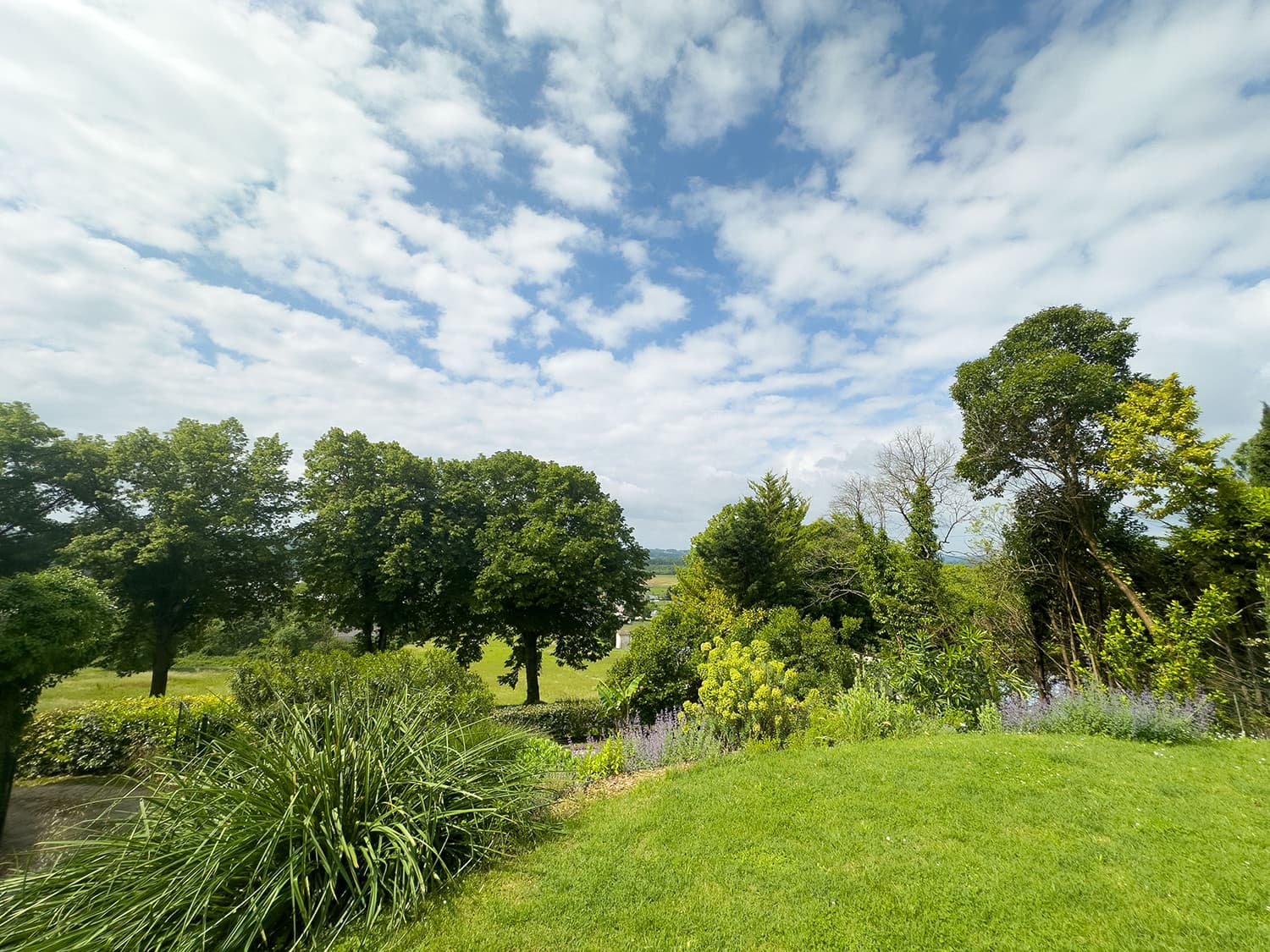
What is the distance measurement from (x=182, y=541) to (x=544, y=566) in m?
9.90

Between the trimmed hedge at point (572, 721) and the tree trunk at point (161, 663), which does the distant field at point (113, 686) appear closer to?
the tree trunk at point (161, 663)

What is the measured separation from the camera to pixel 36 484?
1313cm

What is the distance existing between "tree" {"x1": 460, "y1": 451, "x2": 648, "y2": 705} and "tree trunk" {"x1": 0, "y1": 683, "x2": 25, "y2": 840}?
985cm

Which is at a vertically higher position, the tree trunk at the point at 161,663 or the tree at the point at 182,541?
the tree at the point at 182,541

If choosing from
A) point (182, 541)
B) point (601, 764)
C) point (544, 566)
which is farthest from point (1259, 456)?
point (182, 541)

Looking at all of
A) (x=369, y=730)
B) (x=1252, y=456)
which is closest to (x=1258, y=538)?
(x=1252, y=456)

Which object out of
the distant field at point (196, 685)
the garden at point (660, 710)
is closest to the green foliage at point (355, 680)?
the garden at point (660, 710)

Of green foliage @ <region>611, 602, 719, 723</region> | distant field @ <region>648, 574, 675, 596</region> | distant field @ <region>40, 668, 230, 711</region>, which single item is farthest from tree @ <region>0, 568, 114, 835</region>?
distant field @ <region>648, 574, 675, 596</region>

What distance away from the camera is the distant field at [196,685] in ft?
39.8

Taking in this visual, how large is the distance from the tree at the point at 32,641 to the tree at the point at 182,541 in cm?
785

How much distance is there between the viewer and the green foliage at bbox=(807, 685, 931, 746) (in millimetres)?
6906

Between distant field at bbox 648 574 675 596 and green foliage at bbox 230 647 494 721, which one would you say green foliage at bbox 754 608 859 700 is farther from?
distant field at bbox 648 574 675 596

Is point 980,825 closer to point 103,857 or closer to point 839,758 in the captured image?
point 839,758

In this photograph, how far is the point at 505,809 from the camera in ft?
14.2
